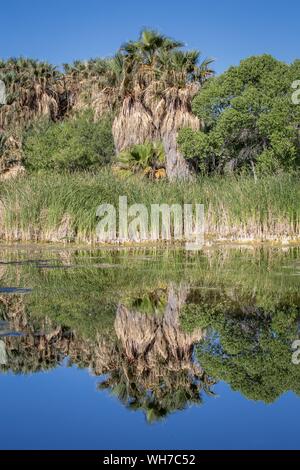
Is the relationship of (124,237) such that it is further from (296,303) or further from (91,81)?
(91,81)

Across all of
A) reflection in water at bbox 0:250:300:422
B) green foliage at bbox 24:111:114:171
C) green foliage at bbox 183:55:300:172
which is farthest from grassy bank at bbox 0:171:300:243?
green foliage at bbox 24:111:114:171

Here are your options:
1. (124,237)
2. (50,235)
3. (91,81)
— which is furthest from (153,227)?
(91,81)

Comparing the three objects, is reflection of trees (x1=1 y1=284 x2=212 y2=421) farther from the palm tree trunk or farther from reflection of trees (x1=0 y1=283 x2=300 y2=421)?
the palm tree trunk

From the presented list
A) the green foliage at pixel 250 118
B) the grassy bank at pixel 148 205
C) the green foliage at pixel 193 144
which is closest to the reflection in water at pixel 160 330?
the grassy bank at pixel 148 205

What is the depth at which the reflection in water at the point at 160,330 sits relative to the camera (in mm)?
7203

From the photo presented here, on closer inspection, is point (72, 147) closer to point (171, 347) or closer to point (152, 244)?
point (152, 244)

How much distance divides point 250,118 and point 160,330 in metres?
20.1

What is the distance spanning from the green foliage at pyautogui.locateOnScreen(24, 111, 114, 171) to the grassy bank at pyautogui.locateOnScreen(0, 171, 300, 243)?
12.9m

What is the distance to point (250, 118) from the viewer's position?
28703 mm

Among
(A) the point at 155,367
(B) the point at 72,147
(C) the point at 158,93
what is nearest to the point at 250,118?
(C) the point at 158,93

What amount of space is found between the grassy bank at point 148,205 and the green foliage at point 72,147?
42.3 feet

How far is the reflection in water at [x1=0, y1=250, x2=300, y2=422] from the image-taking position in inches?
284

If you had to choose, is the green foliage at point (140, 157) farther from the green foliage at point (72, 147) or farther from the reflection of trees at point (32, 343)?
the reflection of trees at point (32, 343)
